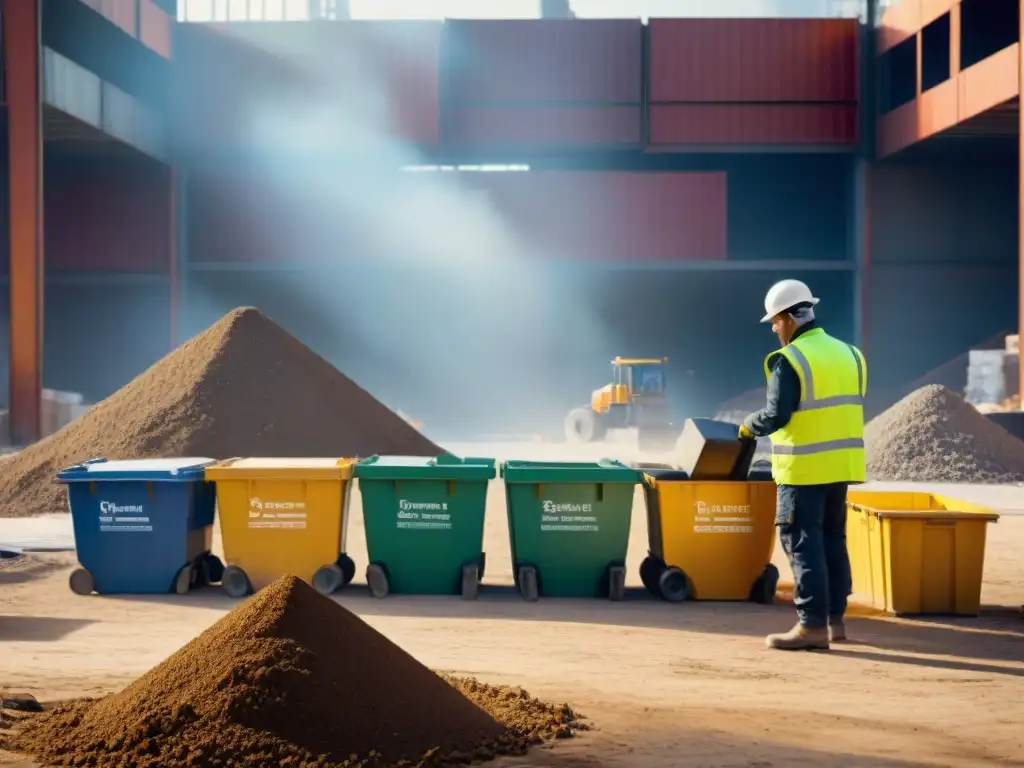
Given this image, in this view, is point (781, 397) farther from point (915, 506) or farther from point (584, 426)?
point (584, 426)

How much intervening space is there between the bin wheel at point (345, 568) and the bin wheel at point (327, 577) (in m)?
0.07

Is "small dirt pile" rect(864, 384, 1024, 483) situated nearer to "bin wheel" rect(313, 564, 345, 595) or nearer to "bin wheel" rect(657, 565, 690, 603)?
"bin wheel" rect(657, 565, 690, 603)

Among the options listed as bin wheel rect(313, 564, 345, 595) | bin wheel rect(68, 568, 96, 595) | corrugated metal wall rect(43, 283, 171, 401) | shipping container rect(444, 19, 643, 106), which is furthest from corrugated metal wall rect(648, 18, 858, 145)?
bin wheel rect(68, 568, 96, 595)

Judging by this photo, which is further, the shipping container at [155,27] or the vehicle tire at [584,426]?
the shipping container at [155,27]

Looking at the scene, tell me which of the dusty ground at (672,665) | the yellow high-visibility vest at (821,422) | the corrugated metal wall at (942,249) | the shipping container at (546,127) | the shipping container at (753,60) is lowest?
the dusty ground at (672,665)

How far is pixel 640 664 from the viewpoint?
632cm

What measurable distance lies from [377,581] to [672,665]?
8.14ft

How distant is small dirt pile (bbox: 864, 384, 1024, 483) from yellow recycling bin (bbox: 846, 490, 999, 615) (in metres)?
9.06

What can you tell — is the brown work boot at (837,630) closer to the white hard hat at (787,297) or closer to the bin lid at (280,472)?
the white hard hat at (787,297)

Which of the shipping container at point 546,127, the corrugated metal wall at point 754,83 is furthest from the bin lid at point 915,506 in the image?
the shipping container at point 546,127

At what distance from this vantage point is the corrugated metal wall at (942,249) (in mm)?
30672

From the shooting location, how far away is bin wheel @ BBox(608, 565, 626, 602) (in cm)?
813

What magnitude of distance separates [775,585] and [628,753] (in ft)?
12.2

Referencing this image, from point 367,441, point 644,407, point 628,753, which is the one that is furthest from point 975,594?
point 644,407
